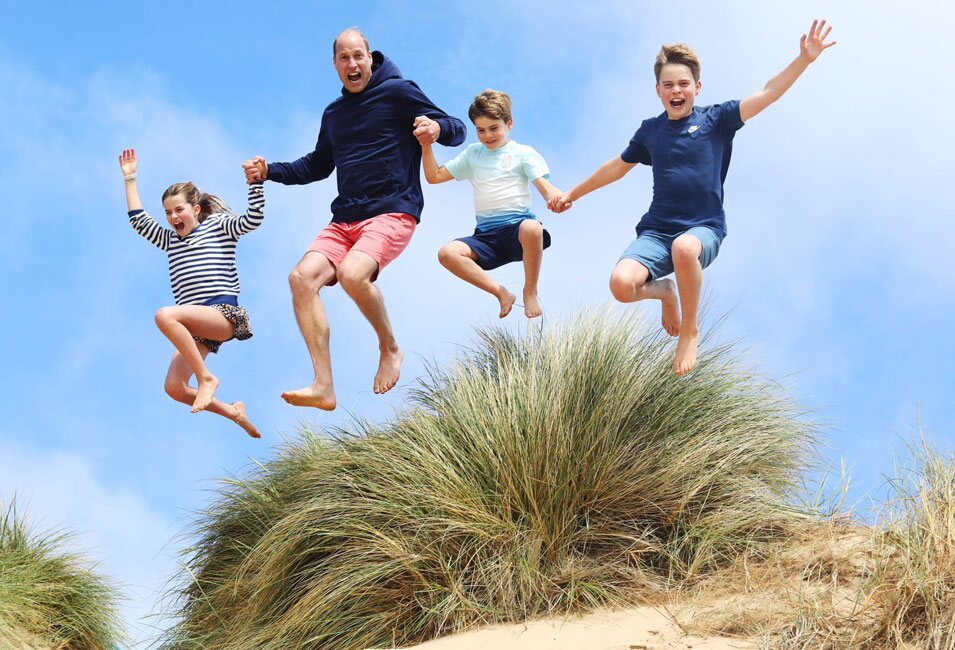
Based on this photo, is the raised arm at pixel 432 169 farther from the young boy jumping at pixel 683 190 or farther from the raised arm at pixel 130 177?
the raised arm at pixel 130 177

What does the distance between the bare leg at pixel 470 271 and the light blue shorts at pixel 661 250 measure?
100 centimetres

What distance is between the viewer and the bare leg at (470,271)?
7.31m

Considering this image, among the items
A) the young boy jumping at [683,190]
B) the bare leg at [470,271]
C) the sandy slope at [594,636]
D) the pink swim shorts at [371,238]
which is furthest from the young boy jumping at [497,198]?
the sandy slope at [594,636]

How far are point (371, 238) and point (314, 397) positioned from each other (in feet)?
3.52

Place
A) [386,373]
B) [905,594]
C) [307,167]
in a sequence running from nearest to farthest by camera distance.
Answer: [905,594] → [386,373] → [307,167]

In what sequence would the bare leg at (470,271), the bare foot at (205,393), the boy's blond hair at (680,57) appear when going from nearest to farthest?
the boy's blond hair at (680,57), the bare foot at (205,393), the bare leg at (470,271)

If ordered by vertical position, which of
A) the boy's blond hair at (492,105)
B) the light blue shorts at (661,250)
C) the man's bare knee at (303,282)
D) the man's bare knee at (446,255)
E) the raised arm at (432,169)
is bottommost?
the light blue shorts at (661,250)

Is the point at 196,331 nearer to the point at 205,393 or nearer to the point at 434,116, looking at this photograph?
the point at 205,393

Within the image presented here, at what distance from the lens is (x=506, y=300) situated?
7.36m

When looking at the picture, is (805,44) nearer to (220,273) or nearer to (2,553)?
(220,273)

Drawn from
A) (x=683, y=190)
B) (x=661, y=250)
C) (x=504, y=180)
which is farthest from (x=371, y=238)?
(x=683, y=190)

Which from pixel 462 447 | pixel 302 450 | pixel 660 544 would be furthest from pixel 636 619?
pixel 302 450

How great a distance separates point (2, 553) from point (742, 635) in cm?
560

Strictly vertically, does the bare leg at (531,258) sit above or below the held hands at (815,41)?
below
